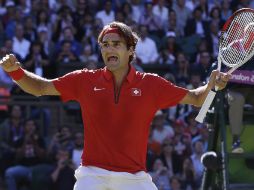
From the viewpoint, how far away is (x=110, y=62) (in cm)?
563

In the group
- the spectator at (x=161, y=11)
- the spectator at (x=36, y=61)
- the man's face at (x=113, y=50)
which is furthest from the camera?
the spectator at (x=161, y=11)

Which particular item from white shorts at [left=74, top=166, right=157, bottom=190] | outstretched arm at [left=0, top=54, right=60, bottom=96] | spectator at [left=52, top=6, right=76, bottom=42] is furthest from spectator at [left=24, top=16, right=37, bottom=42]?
white shorts at [left=74, top=166, right=157, bottom=190]

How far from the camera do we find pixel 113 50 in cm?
→ 560

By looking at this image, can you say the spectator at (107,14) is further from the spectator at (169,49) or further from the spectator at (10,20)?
the spectator at (10,20)

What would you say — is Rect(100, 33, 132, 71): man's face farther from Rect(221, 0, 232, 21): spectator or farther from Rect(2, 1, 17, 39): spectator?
Rect(221, 0, 232, 21): spectator

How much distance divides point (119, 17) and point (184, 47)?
1.30 meters

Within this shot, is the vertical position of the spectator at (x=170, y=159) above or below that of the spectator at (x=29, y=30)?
below

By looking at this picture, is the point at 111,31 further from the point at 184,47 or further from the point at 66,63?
the point at 184,47

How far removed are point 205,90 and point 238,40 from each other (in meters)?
0.96

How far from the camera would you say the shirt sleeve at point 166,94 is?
18.7ft

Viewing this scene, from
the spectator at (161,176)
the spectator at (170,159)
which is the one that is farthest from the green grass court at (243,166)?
the spectator at (170,159)

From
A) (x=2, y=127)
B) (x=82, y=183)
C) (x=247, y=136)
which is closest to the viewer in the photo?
(x=82, y=183)

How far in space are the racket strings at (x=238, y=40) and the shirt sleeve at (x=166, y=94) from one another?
79 centimetres

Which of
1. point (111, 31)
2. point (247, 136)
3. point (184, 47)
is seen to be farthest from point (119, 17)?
point (111, 31)
